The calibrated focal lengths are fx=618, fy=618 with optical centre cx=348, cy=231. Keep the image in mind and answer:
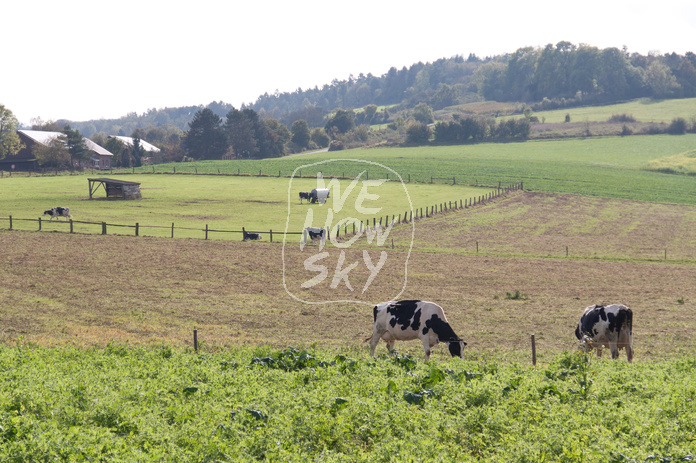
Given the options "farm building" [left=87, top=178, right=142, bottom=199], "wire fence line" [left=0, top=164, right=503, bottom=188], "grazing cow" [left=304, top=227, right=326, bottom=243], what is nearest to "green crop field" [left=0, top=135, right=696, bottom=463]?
"grazing cow" [left=304, top=227, right=326, bottom=243]

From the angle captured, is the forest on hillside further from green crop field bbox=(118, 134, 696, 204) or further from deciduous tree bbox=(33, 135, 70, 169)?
deciduous tree bbox=(33, 135, 70, 169)

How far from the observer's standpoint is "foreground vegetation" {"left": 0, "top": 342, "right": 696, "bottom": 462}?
8.24 m

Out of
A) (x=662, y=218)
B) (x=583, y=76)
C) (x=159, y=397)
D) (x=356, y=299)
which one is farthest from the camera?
(x=583, y=76)

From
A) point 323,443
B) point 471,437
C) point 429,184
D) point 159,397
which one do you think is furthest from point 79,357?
point 429,184

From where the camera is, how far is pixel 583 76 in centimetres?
19012

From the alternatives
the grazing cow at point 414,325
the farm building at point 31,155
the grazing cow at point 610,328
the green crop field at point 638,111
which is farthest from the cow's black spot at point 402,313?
the green crop field at point 638,111

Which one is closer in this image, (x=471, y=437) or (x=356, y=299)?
(x=471, y=437)

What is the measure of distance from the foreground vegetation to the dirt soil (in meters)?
4.36

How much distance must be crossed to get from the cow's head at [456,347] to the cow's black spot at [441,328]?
14 centimetres

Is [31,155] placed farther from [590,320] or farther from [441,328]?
→ [590,320]

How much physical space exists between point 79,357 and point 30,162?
3694 inches

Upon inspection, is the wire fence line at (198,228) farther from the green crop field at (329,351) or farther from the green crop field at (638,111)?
the green crop field at (638,111)

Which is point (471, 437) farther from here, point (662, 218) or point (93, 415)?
point (662, 218)

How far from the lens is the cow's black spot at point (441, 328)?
53.7 ft
